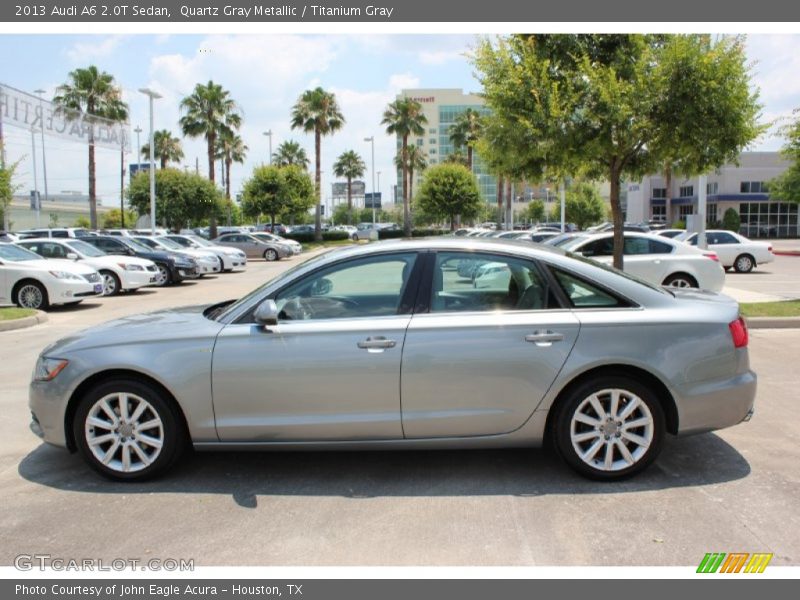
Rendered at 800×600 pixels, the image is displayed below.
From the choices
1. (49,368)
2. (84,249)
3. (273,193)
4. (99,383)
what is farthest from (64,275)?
(273,193)

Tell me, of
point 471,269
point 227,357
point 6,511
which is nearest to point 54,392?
point 6,511

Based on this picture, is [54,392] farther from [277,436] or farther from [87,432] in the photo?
[277,436]

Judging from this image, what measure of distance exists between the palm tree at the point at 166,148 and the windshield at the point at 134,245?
43.2m

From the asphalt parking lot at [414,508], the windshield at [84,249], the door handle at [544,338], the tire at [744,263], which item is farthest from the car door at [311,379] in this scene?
the tire at [744,263]

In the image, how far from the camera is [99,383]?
4.56 meters

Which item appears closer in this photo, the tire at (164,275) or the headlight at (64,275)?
the headlight at (64,275)

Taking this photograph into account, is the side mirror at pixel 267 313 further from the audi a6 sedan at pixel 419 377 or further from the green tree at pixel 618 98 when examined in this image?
the green tree at pixel 618 98

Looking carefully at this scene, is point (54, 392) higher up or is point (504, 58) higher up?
point (504, 58)

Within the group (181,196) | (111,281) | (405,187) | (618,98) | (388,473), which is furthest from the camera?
(405,187)

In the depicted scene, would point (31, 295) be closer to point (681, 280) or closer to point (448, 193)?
point (681, 280)

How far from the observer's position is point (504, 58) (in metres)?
12.0

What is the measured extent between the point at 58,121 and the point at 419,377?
24.0 m

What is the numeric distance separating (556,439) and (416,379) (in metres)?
1.01

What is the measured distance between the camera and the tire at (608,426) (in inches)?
174
